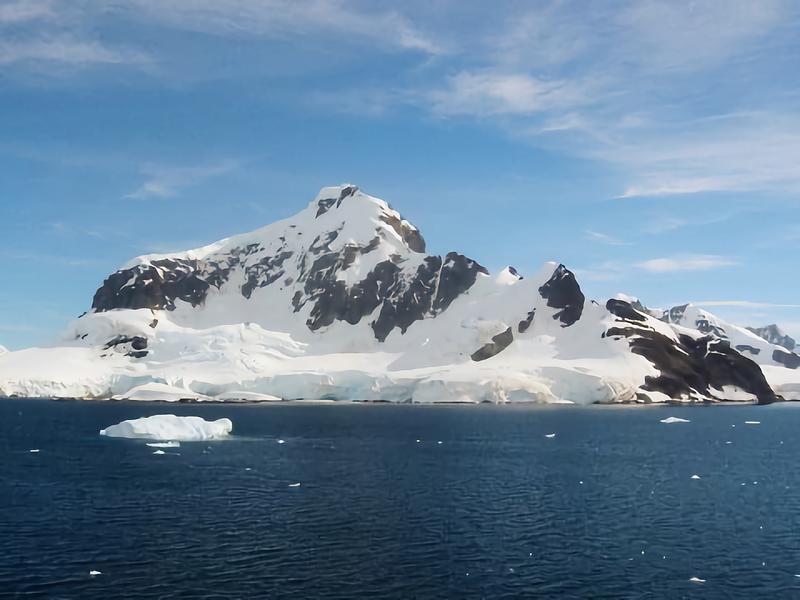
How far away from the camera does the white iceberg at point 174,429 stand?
5030 inches

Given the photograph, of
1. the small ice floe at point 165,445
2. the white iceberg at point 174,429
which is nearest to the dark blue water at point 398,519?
the small ice floe at point 165,445

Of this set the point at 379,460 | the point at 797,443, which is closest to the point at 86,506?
the point at 379,460

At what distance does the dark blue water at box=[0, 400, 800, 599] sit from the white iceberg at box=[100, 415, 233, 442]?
250 inches

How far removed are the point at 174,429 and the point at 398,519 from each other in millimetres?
74285

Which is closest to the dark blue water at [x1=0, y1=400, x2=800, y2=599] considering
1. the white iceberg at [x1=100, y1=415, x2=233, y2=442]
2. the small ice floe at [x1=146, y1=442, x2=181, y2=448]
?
the small ice floe at [x1=146, y1=442, x2=181, y2=448]

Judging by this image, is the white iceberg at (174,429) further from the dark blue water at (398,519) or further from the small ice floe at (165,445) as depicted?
the dark blue water at (398,519)

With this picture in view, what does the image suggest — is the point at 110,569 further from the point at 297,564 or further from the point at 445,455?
the point at 445,455

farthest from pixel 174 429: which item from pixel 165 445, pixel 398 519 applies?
pixel 398 519

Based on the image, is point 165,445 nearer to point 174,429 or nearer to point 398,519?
point 174,429

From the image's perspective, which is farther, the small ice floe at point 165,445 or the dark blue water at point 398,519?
the small ice floe at point 165,445

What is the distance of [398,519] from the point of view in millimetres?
65625

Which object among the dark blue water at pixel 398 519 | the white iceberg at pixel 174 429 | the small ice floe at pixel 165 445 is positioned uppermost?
the white iceberg at pixel 174 429

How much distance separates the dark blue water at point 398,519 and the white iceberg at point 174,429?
6356 millimetres

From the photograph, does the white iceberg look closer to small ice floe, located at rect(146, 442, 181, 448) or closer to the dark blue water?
small ice floe, located at rect(146, 442, 181, 448)
